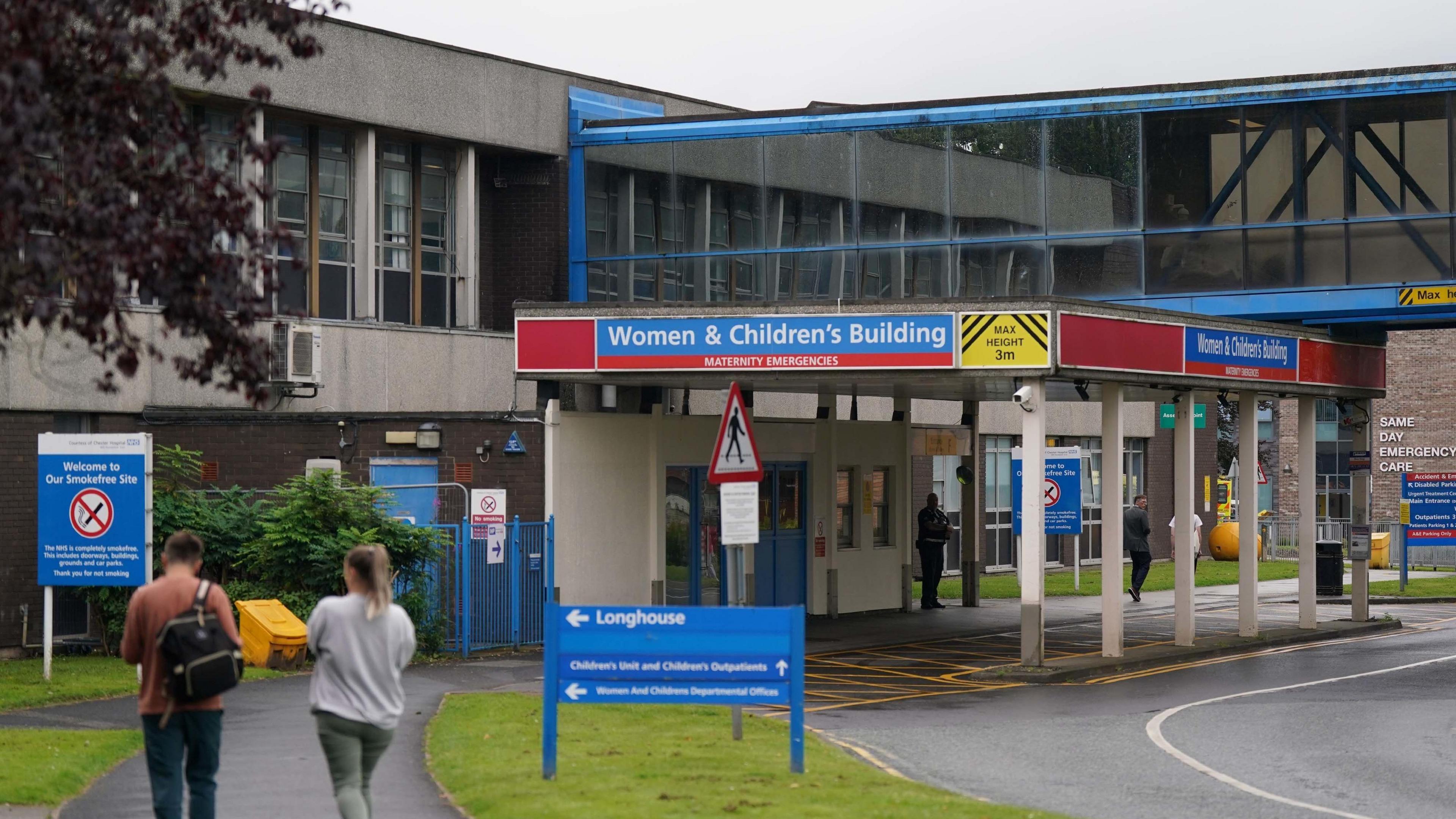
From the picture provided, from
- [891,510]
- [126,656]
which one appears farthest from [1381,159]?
[126,656]

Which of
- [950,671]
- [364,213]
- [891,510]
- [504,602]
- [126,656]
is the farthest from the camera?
[891,510]

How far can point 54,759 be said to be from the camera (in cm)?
1266

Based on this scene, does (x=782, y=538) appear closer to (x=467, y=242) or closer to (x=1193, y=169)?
(x=467, y=242)

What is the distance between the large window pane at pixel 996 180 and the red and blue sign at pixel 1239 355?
3.78m

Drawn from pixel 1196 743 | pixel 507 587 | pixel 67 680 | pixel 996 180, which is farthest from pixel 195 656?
pixel 996 180

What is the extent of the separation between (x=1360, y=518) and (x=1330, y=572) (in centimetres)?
658

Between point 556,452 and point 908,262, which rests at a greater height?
point 908,262

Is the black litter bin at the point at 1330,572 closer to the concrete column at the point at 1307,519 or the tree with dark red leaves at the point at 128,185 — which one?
the concrete column at the point at 1307,519

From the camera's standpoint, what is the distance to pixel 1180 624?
22.9 m

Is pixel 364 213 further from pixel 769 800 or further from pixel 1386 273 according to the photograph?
pixel 769 800

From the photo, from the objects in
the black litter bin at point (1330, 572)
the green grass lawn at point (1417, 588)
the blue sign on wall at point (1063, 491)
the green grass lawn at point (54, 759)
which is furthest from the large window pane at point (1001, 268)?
the green grass lawn at point (54, 759)

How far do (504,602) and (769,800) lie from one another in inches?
454

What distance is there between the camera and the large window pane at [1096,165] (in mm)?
25562

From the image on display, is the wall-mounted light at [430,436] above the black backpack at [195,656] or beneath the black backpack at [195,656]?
above
